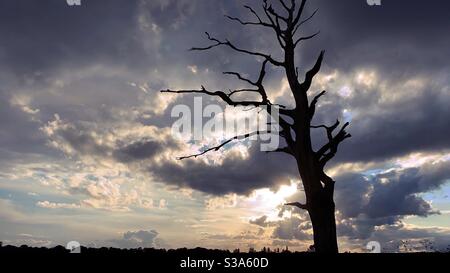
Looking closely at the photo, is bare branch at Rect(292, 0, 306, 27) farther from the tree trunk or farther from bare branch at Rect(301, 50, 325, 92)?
the tree trunk

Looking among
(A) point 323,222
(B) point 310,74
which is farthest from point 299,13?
(A) point 323,222

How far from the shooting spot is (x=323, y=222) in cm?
1353

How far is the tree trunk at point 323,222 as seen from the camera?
13.5m

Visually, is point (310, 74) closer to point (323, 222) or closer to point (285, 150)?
point (285, 150)
